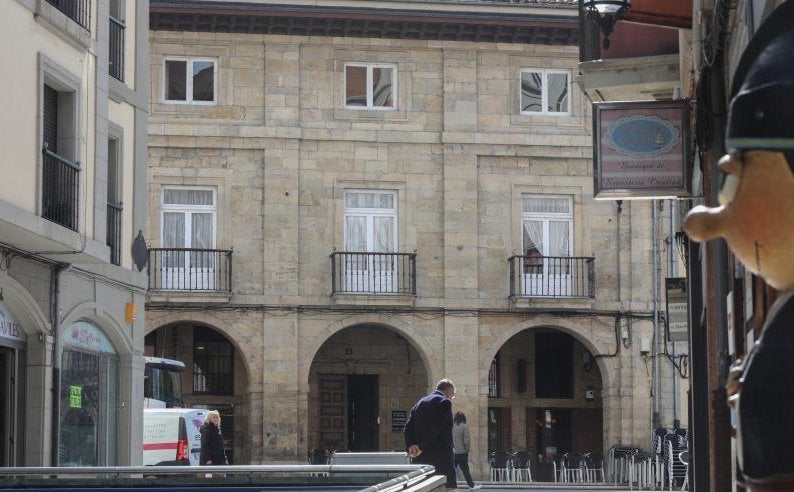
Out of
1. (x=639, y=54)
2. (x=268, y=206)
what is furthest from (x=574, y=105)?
(x=639, y=54)

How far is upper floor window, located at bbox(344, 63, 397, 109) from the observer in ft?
129

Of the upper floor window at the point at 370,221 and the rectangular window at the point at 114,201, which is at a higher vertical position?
the upper floor window at the point at 370,221

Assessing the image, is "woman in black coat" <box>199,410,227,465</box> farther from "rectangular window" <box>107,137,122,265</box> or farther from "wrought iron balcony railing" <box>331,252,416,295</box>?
"wrought iron balcony railing" <box>331,252,416,295</box>

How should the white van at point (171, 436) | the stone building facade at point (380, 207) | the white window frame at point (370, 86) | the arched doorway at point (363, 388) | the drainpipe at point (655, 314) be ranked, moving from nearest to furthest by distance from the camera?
the white van at point (171, 436) → the stone building facade at point (380, 207) → the drainpipe at point (655, 314) → the white window frame at point (370, 86) → the arched doorway at point (363, 388)

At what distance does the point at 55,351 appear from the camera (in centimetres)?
2078

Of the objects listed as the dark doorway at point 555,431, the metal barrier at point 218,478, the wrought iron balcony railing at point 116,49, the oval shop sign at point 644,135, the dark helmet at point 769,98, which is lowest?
the dark doorway at point 555,431

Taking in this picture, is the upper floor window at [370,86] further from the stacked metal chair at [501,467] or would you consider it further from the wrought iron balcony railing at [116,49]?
the wrought iron balcony railing at [116,49]

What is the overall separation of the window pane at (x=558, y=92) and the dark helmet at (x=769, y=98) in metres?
38.2

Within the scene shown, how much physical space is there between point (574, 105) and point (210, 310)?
33.6 ft

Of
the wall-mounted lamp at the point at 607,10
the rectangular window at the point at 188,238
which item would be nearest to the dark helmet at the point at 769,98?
the wall-mounted lamp at the point at 607,10

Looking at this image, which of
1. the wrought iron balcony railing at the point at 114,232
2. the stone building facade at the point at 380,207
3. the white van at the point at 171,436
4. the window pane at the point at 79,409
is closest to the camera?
the window pane at the point at 79,409

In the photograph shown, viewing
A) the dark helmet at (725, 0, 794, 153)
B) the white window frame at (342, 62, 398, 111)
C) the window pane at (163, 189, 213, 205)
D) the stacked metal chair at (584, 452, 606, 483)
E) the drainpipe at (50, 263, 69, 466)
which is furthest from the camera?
the white window frame at (342, 62, 398, 111)

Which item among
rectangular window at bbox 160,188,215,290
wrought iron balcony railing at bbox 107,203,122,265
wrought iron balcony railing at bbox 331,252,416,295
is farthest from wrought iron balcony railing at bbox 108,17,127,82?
wrought iron balcony railing at bbox 331,252,416,295

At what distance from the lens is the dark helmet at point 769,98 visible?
5.96 feet
